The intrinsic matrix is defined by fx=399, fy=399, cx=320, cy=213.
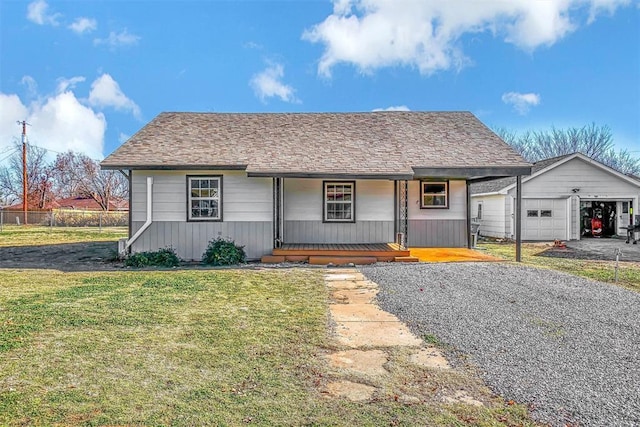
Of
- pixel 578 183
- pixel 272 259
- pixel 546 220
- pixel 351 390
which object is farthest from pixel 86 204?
pixel 351 390

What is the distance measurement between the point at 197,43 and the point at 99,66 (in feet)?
45.9

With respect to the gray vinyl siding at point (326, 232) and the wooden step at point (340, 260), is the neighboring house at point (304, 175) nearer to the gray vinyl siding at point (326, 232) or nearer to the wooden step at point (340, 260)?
the gray vinyl siding at point (326, 232)

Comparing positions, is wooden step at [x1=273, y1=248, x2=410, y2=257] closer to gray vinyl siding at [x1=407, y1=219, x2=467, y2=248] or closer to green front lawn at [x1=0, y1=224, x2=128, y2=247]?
gray vinyl siding at [x1=407, y1=219, x2=467, y2=248]

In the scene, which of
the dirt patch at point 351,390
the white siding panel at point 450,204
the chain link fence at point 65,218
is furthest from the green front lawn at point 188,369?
the chain link fence at point 65,218

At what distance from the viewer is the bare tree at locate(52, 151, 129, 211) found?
47125 mm

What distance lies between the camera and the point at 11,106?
34844mm

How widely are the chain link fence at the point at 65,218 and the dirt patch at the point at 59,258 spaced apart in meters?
15.5

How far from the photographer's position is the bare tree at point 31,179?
42.2m

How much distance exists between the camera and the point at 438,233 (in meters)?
13.2

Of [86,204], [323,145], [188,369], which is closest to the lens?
[188,369]

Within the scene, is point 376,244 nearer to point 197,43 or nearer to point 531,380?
point 531,380

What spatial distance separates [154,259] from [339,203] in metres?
5.53

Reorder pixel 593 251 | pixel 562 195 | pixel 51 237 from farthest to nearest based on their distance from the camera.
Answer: pixel 51 237 → pixel 562 195 → pixel 593 251

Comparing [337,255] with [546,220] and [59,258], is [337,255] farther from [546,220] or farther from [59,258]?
[546,220]
